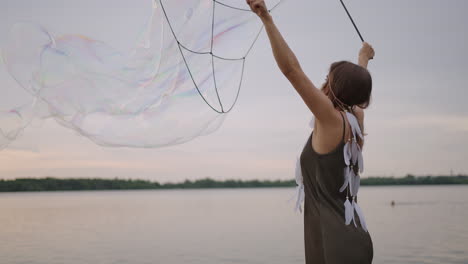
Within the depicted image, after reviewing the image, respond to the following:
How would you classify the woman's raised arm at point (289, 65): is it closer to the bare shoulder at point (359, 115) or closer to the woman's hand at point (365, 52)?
the bare shoulder at point (359, 115)

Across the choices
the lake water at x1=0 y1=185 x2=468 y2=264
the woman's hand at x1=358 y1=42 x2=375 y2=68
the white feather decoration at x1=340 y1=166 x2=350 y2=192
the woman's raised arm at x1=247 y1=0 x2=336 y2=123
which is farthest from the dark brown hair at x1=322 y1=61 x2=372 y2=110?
the lake water at x1=0 y1=185 x2=468 y2=264

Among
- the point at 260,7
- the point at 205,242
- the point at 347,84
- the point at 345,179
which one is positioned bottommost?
the point at 205,242

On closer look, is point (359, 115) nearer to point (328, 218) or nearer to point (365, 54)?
point (365, 54)

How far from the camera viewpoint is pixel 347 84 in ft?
10.4

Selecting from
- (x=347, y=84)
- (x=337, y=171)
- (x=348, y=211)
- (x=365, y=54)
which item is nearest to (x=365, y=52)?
(x=365, y=54)

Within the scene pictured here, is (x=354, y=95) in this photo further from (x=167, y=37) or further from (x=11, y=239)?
(x=11, y=239)

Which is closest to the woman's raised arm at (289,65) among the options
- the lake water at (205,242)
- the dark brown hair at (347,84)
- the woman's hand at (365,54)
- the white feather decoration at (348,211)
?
the dark brown hair at (347,84)

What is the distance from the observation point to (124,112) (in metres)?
6.82

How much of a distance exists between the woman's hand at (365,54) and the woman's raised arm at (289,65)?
1.21 m

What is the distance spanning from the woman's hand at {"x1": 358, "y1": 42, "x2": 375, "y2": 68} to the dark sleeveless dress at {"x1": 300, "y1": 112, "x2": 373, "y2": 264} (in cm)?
104

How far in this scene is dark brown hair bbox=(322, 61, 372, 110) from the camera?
10.4 ft

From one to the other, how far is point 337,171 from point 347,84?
20.6 inches

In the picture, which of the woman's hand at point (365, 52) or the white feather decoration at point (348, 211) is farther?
the woman's hand at point (365, 52)

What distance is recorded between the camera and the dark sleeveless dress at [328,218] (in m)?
3.14
